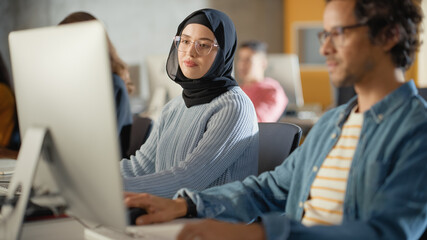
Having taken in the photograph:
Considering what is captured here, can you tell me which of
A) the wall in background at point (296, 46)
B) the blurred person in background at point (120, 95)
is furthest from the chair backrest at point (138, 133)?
the wall in background at point (296, 46)

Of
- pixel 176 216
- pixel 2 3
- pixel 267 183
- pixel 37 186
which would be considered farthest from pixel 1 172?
pixel 2 3

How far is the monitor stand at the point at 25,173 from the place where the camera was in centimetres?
117

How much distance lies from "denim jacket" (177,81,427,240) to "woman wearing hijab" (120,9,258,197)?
273 mm

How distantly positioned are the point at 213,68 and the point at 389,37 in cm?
90

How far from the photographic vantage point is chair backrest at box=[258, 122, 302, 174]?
1.93 m

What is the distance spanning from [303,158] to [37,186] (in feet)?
2.12

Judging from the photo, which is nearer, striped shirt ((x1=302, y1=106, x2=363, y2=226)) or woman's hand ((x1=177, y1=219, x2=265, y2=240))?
woman's hand ((x1=177, y1=219, x2=265, y2=240))

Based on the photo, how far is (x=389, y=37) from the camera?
125 cm

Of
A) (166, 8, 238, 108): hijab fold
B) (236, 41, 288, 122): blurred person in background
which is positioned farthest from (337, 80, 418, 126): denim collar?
(236, 41, 288, 122): blurred person in background

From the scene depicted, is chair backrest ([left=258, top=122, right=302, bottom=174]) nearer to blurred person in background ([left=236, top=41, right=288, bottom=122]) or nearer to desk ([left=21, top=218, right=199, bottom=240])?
desk ([left=21, top=218, right=199, bottom=240])

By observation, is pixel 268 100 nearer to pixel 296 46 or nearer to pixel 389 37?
pixel 389 37

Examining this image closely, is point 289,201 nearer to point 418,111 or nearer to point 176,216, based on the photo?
point 176,216

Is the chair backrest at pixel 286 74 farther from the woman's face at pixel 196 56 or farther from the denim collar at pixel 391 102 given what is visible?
the denim collar at pixel 391 102

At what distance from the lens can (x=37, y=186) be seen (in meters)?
1.32
